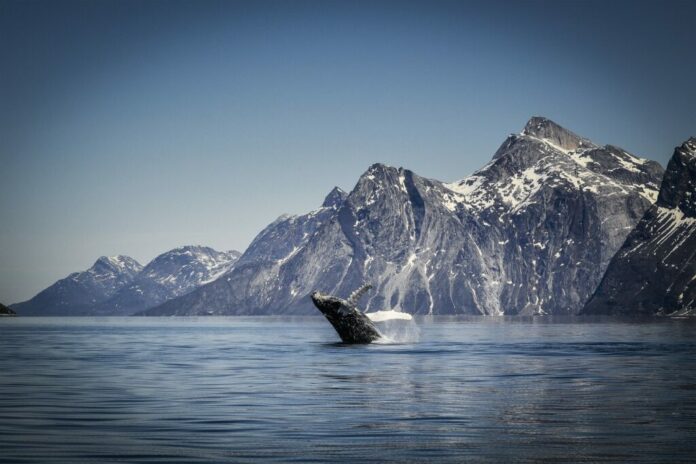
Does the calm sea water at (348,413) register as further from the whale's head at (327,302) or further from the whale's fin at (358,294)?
the whale's head at (327,302)

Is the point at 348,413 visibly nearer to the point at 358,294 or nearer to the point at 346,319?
the point at 358,294

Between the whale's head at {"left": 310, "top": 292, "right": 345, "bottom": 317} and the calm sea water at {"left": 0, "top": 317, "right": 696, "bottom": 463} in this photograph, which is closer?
the calm sea water at {"left": 0, "top": 317, "right": 696, "bottom": 463}

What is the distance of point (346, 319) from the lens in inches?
2798

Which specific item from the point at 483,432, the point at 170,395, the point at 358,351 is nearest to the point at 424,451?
the point at 483,432

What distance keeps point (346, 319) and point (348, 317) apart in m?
0.46

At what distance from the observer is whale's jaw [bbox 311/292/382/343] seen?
66562 millimetres

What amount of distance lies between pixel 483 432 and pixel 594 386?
637 inches

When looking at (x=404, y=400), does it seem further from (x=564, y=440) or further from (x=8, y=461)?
(x=8, y=461)

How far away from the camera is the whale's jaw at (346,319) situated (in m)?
66.6

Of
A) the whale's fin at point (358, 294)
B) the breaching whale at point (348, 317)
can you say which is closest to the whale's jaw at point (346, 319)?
the breaching whale at point (348, 317)

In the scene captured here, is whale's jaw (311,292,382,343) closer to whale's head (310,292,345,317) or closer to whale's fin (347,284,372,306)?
whale's head (310,292,345,317)

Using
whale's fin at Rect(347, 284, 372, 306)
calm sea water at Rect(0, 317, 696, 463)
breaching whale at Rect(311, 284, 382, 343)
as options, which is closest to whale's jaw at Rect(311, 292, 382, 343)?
breaching whale at Rect(311, 284, 382, 343)

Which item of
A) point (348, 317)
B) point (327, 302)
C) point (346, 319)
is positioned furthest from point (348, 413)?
point (346, 319)

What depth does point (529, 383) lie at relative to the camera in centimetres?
4012
